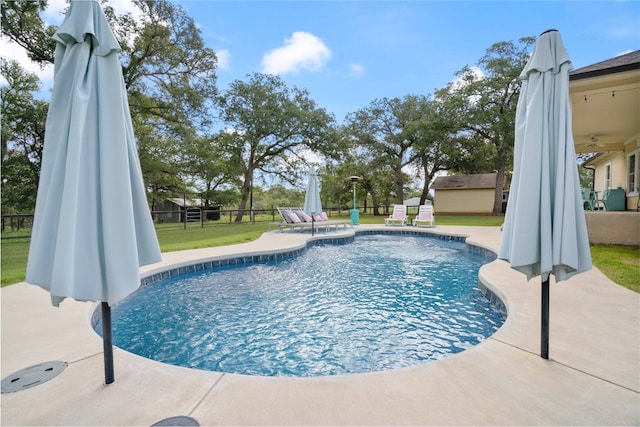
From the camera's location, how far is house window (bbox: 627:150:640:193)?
928 cm

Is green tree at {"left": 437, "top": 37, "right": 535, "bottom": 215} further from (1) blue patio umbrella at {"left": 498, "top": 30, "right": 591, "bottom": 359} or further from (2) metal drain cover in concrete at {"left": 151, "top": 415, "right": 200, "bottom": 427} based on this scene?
(2) metal drain cover in concrete at {"left": 151, "top": 415, "right": 200, "bottom": 427}

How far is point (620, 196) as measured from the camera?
32.6 ft

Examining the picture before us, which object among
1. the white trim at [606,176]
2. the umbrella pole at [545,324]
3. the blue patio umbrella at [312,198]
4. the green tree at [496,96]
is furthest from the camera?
the green tree at [496,96]

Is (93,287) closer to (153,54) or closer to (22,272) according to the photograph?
(22,272)

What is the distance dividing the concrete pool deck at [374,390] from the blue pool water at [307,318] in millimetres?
698

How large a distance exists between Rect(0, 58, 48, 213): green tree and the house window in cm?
2093

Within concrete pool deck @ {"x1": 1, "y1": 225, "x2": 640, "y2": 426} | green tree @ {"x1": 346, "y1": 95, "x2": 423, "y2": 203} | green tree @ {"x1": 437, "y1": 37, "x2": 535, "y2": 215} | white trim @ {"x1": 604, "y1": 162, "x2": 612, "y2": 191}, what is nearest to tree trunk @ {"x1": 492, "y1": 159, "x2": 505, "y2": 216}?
green tree @ {"x1": 437, "y1": 37, "x2": 535, "y2": 215}

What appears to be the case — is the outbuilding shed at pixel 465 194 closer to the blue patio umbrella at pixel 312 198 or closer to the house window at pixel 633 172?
the house window at pixel 633 172

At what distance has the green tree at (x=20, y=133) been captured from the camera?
11969mm

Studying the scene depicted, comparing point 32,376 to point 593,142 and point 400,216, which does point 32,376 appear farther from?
point 593,142

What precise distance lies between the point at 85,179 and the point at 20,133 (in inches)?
628

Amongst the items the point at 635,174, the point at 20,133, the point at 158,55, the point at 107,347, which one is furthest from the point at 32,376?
the point at 20,133

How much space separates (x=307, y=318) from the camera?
12.7 feet

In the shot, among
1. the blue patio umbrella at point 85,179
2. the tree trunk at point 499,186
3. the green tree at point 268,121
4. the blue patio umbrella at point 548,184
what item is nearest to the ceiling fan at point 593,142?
the blue patio umbrella at point 548,184
